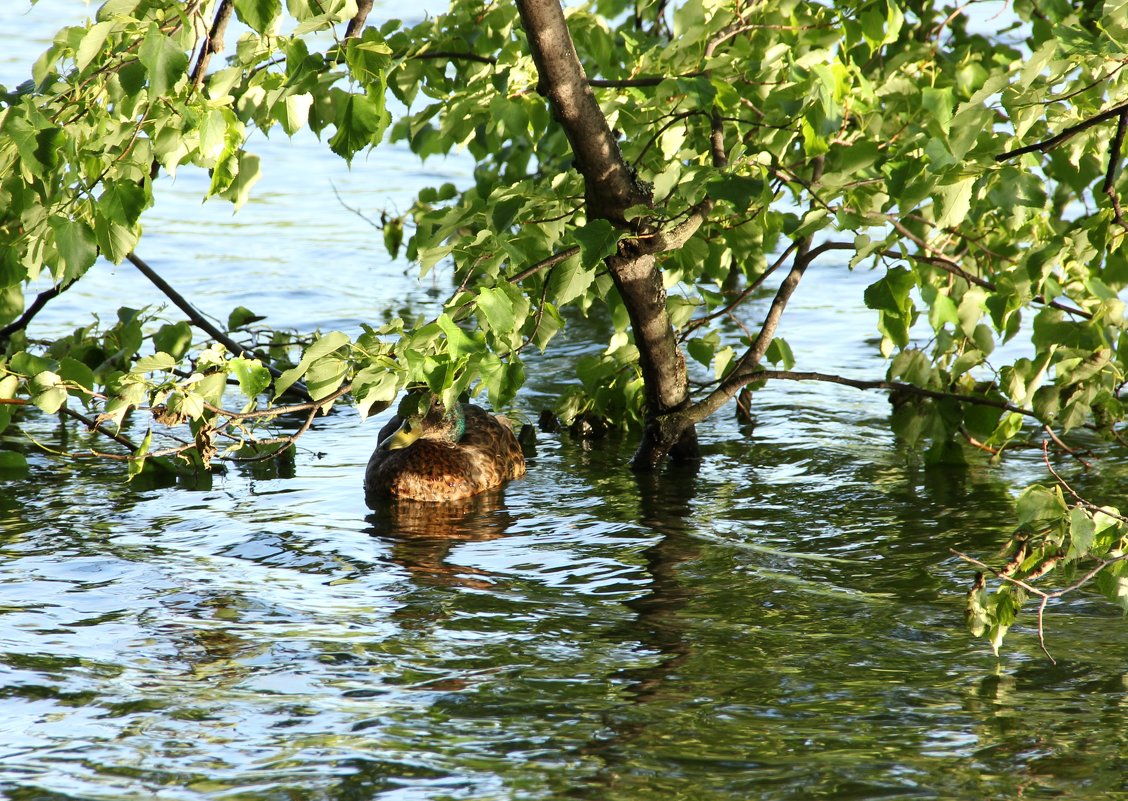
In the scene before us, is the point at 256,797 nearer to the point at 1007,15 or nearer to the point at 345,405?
the point at 345,405

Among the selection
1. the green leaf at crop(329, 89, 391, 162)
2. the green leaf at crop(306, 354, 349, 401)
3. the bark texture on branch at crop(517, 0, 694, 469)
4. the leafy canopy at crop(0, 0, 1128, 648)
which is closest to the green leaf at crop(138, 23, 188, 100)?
the leafy canopy at crop(0, 0, 1128, 648)

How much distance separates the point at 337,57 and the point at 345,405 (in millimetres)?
4796

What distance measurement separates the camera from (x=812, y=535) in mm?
5785

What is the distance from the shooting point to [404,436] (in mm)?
6617

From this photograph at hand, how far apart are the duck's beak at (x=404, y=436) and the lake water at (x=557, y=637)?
11.6 inches

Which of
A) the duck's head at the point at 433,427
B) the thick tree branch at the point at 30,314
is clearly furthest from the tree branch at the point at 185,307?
the duck's head at the point at 433,427

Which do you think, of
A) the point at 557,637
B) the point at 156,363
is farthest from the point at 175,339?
the point at 557,637

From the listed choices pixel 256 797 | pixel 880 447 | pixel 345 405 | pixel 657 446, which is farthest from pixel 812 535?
pixel 345 405

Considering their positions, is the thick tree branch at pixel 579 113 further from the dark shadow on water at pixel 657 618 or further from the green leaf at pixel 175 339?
the green leaf at pixel 175 339

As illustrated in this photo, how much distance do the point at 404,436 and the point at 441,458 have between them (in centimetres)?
21

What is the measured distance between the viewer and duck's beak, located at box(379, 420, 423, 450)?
6.57 meters

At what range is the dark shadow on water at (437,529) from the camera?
211 inches

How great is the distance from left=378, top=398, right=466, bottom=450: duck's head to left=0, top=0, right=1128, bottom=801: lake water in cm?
37

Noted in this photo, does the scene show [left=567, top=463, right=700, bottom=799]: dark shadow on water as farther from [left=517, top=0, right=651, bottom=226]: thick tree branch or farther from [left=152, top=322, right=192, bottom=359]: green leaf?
[left=152, top=322, right=192, bottom=359]: green leaf
